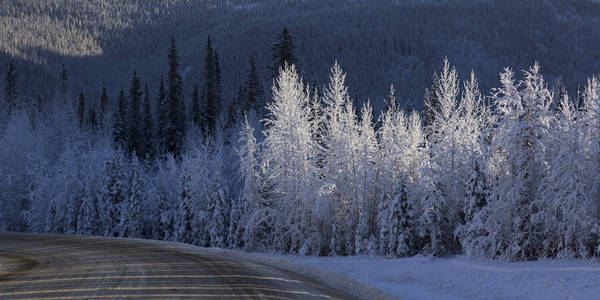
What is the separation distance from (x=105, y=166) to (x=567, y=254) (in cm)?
3404

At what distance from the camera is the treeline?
18.5 metres

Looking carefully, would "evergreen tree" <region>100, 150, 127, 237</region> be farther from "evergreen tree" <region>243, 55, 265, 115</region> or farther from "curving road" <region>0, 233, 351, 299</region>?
"evergreen tree" <region>243, 55, 265, 115</region>

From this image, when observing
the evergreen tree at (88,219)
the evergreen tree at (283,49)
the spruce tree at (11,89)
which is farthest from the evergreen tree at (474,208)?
the spruce tree at (11,89)

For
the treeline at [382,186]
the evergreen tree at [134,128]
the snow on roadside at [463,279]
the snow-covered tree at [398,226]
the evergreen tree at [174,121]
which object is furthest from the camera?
the evergreen tree at [134,128]

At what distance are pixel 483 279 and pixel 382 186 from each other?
10660 millimetres

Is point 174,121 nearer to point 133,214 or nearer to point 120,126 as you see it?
point 120,126

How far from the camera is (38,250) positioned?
22234 millimetres

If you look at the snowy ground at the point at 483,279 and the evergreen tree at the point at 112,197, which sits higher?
the evergreen tree at the point at 112,197

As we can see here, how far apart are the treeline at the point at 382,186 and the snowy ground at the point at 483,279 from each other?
7.19 feet

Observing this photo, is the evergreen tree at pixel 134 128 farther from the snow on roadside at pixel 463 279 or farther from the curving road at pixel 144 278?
the snow on roadside at pixel 463 279

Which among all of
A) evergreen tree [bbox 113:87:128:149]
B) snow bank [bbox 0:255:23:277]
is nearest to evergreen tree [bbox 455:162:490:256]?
snow bank [bbox 0:255:23:277]

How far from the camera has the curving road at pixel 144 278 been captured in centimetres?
1113

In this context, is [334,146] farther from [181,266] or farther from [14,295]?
[14,295]

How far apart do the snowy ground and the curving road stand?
8.74 feet
